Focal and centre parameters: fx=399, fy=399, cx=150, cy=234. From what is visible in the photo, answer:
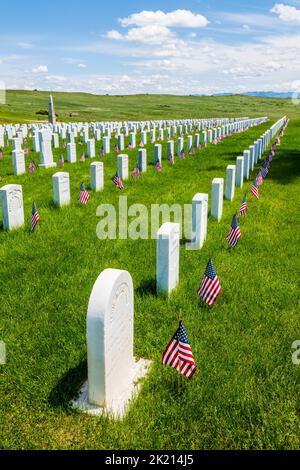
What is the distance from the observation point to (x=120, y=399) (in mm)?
3668

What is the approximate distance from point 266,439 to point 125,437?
113cm

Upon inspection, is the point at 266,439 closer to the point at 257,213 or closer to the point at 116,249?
the point at 116,249

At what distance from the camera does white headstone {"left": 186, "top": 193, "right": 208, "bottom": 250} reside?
22.9ft

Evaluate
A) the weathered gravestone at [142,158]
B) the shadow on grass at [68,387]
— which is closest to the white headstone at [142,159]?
the weathered gravestone at [142,158]

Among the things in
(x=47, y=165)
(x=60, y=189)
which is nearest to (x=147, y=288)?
(x=60, y=189)

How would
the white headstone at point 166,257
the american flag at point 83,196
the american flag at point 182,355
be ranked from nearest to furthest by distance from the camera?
the american flag at point 182,355
the white headstone at point 166,257
the american flag at point 83,196

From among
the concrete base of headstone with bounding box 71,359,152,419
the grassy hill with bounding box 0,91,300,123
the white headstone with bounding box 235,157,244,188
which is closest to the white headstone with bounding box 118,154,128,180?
the white headstone with bounding box 235,157,244,188

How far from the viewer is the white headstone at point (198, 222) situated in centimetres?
698

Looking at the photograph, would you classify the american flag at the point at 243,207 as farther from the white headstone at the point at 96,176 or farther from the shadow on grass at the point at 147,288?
the white headstone at the point at 96,176

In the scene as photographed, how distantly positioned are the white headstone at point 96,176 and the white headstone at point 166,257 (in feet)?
20.6

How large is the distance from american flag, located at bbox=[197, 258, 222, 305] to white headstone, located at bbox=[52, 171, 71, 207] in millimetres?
5396

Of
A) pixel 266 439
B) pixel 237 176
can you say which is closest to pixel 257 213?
pixel 237 176

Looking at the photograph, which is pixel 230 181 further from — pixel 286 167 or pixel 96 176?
pixel 286 167

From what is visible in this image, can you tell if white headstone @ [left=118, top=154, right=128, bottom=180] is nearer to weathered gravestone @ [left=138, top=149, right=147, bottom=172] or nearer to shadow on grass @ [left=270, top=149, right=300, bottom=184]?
weathered gravestone @ [left=138, top=149, right=147, bottom=172]
